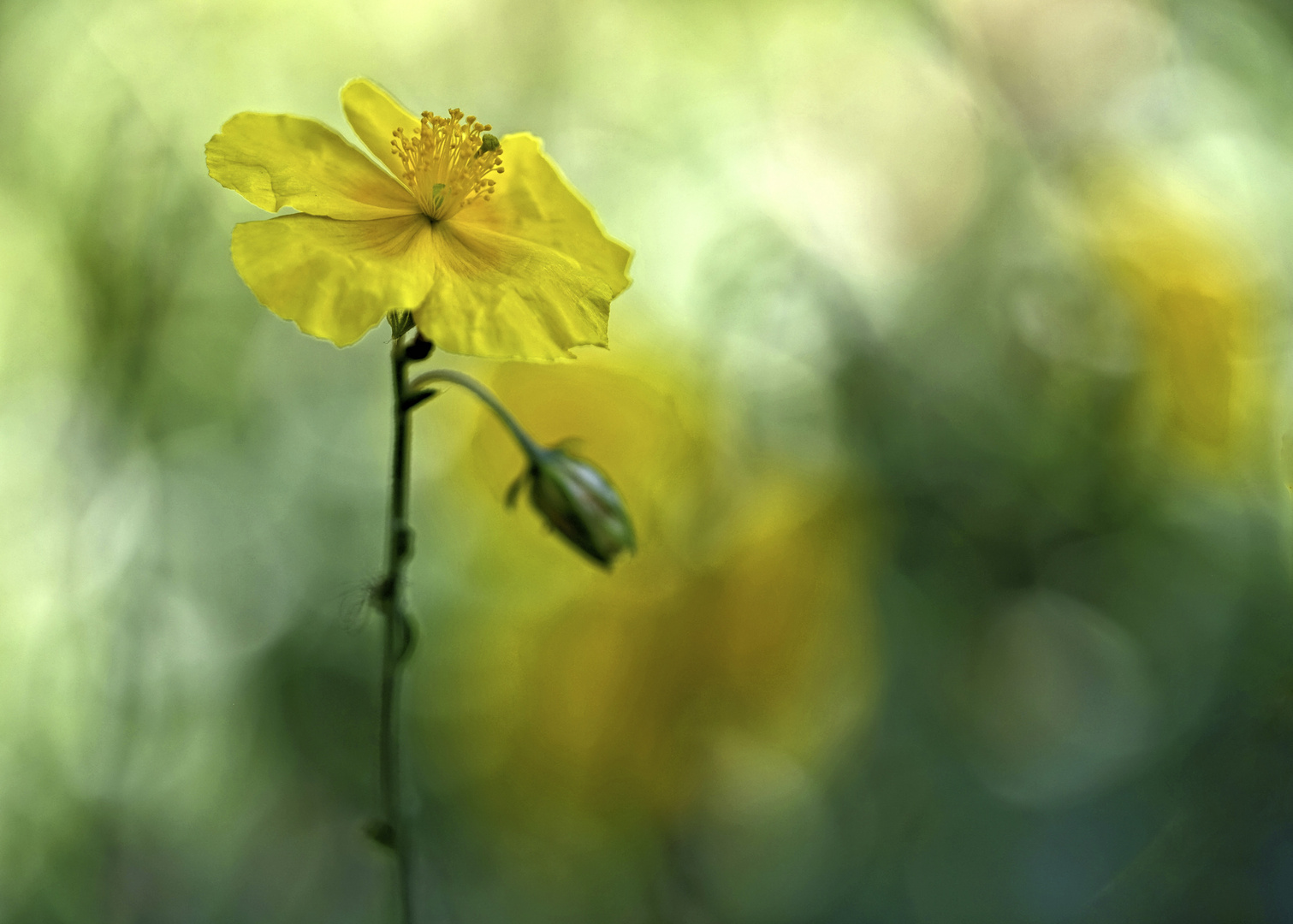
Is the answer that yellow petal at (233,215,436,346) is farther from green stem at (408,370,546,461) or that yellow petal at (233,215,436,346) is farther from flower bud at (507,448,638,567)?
flower bud at (507,448,638,567)

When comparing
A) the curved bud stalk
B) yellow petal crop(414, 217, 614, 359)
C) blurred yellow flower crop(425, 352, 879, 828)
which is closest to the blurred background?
blurred yellow flower crop(425, 352, 879, 828)

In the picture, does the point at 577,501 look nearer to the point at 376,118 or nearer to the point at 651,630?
the point at 376,118

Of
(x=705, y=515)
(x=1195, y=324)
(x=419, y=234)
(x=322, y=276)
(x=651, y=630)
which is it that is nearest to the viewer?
(x=322, y=276)

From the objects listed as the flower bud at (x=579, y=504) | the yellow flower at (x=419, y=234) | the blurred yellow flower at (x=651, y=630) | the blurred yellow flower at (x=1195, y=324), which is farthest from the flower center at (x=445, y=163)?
the blurred yellow flower at (x=1195, y=324)

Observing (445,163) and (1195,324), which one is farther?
(1195,324)

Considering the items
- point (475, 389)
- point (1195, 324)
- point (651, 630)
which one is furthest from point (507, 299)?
point (1195, 324)

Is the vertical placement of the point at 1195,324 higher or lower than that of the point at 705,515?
higher
